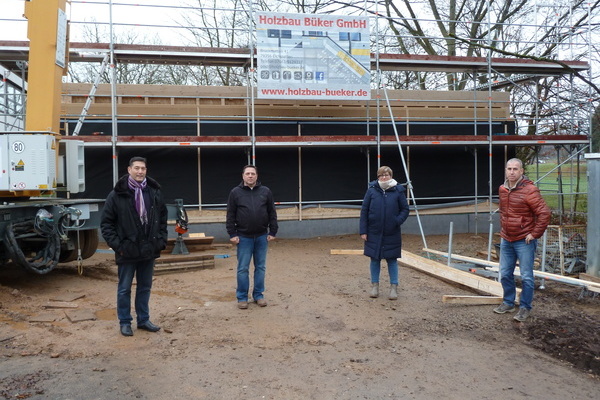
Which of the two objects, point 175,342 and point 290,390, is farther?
point 175,342

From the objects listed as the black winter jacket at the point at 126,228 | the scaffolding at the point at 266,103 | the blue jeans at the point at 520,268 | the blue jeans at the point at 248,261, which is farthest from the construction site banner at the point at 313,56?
the black winter jacket at the point at 126,228

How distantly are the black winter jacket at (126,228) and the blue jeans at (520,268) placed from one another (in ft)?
Answer: 13.2

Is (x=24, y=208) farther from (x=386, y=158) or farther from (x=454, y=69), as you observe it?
(x=454, y=69)

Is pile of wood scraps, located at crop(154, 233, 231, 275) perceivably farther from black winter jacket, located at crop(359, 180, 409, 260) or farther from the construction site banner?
the construction site banner

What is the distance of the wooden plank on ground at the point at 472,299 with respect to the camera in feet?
21.9

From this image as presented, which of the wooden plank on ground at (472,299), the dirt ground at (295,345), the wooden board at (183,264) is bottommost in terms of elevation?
the dirt ground at (295,345)

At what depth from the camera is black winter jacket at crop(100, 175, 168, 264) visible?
516cm

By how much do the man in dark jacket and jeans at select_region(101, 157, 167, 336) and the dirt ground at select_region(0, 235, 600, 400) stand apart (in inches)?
11.8

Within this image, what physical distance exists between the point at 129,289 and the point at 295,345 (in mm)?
1772

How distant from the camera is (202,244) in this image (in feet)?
32.6

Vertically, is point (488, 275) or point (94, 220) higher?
point (94, 220)

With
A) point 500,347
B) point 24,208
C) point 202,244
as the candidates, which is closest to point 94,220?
point 24,208

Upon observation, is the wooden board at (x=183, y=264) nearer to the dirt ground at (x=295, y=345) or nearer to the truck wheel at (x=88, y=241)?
the dirt ground at (x=295, y=345)

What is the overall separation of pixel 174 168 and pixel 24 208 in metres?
5.34
